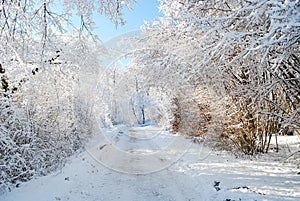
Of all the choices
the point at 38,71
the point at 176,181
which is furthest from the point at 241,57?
the point at 38,71

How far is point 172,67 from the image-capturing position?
26.3ft

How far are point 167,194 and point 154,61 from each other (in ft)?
20.4

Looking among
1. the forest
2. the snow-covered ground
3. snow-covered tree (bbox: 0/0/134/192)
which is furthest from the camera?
the snow-covered ground

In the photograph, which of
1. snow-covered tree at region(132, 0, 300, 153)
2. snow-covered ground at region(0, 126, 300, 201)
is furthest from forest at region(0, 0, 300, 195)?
snow-covered ground at region(0, 126, 300, 201)

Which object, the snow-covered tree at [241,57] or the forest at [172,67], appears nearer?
the snow-covered tree at [241,57]

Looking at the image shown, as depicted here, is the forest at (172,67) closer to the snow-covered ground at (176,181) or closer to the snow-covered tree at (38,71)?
the snow-covered tree at (38,71)

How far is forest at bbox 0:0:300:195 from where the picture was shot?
2846mm

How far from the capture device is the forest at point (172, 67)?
285 cm

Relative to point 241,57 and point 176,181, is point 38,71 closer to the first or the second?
point 176,181

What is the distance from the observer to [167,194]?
534 centimetres

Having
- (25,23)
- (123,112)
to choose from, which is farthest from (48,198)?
(123,112)

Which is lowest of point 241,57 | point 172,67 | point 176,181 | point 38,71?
point 176,181

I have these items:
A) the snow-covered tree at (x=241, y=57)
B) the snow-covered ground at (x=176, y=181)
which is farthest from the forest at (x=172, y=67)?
the snow-covered ground at (x=176, y=181)

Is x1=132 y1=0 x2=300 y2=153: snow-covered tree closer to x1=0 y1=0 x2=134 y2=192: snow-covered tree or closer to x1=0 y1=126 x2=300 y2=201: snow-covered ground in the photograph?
x1=0 y1=126 x2=300 y2=201: snow-covered ground
